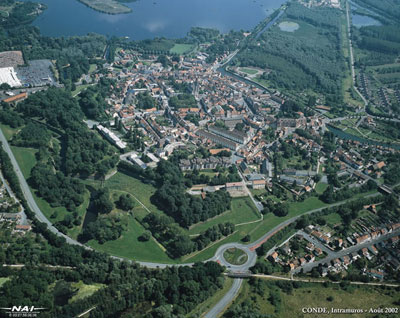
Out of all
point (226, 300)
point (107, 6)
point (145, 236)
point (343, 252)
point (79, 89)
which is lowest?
point (79, 89)

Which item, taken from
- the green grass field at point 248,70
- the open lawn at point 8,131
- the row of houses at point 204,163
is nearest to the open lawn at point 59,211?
the row of houses at point 204,163

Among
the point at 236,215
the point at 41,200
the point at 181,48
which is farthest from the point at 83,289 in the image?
the point at 181,48

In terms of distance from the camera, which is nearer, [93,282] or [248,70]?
[93,282]

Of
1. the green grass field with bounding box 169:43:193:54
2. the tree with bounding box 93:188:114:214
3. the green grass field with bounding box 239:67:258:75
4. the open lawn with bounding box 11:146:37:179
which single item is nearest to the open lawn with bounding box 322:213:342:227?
the tree with bounding box 93:188:114:214

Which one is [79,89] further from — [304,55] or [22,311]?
[304,55]

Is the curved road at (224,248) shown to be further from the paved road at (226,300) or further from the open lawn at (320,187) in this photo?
the open lawn at (320,187)

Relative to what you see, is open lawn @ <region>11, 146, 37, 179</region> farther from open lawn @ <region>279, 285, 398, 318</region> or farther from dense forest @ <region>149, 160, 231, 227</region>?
open lawn @ <region>279, 285, 398, 318</region>

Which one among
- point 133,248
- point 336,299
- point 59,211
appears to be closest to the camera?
point 336,299

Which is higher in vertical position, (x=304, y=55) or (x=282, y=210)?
(x=304, y=55)
